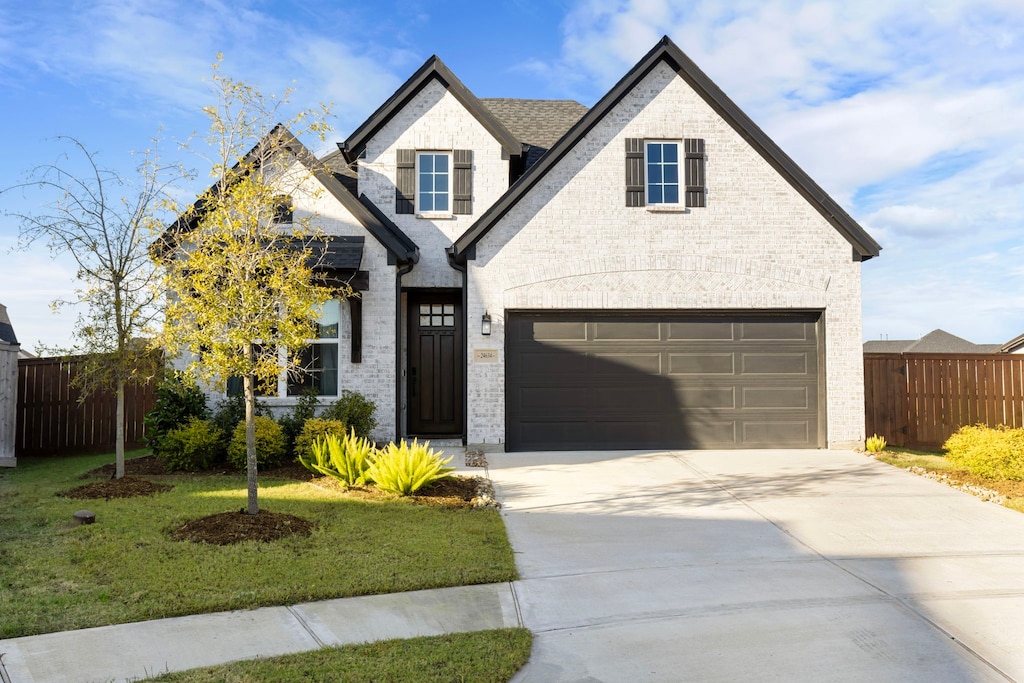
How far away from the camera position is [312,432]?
11031mm

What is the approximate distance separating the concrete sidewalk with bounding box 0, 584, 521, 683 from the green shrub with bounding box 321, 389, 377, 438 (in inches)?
260

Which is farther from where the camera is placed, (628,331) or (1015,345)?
(1015,345)

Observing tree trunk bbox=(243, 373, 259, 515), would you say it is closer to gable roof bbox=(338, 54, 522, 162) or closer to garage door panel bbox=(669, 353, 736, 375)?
gable roof bbox=(338, 54, 522, 162)

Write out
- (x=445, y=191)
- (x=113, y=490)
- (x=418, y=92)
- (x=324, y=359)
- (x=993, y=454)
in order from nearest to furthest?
(x=113, y=490) < (x=993, y=454) < (x=324, y=359) < (x=418, y=92) < (x=445, y=191)

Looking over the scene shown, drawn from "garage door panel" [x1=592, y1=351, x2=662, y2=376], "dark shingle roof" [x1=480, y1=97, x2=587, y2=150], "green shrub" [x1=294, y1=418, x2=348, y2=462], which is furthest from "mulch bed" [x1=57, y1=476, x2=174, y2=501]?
"dark shingle roof" [x1=480, y1=97, x2=587, y2=150]

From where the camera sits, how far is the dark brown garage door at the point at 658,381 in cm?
1266

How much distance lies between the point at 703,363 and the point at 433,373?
16.3 feet

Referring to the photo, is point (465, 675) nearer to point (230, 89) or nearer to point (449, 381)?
point (230, 89)

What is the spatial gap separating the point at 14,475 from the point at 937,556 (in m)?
12.9

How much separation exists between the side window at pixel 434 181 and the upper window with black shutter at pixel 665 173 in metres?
3.40

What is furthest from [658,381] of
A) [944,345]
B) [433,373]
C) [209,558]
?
[944,345]

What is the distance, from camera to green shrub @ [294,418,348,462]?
431 inches

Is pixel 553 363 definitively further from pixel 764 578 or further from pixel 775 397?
pixel 764 578

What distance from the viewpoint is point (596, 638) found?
4.68 meters
